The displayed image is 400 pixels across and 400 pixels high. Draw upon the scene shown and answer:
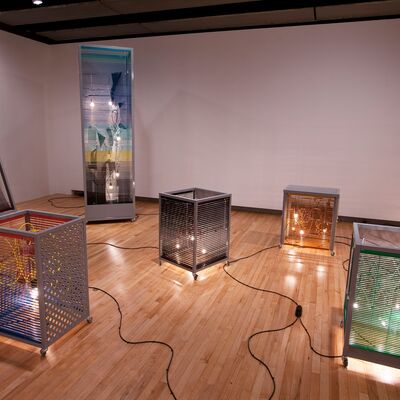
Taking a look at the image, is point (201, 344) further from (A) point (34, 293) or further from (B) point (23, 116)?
(B) point (23, 116)

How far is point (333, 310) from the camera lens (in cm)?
246

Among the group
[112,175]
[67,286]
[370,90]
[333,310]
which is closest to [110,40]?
[112,175]

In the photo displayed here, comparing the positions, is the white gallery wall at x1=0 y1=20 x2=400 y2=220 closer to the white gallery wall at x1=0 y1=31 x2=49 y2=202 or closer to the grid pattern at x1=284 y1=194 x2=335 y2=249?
the white gallery wall at x1=0 y1=31 x2=49 y2=202

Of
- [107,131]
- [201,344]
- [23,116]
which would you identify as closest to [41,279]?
[201,344]

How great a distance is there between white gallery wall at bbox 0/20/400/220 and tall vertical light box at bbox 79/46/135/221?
115 cm

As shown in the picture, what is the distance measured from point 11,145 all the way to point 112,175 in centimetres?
201

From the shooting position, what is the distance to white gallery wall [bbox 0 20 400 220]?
14.5ft

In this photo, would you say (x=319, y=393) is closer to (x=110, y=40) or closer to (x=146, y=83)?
(x=146, y=83)

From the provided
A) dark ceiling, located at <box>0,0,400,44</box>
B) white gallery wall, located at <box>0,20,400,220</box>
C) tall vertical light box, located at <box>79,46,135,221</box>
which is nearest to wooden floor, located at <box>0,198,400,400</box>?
tall vertical light box, located at <box>79,46,135,221</box>

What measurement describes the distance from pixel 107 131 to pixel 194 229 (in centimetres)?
219

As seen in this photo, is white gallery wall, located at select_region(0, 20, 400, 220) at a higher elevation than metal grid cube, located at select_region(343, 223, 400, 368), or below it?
higher

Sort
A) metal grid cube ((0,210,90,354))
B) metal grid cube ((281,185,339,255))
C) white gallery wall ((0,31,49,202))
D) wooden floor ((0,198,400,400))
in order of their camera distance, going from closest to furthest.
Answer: wooden floor ((0,198,400,400))
metal grid cube ((0,210,90,354))
metal grid cube ((281,185,339,255))
white gallery wall ((0,31,49,202))

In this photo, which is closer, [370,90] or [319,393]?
[319,393]

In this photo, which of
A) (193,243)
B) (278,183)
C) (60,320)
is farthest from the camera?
(278,183)
